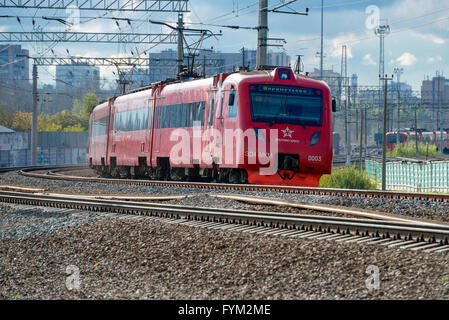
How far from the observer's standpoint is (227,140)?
17.6m

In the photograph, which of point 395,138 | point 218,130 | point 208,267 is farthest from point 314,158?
point 395,138

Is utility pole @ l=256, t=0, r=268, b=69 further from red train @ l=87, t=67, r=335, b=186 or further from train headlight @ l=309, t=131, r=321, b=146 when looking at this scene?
train headlight @ l=309, t=131, r=321, b=146

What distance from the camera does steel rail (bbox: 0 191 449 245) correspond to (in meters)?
8.02

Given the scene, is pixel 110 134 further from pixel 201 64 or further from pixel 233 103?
pixel 233 103

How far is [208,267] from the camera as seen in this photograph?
744 centimetres

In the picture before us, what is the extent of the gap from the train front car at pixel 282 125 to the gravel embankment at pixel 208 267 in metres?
7.54

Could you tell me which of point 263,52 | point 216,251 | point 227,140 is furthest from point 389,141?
point 216,251

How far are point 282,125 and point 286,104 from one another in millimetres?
620

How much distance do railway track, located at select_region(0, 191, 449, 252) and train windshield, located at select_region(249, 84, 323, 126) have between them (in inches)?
209

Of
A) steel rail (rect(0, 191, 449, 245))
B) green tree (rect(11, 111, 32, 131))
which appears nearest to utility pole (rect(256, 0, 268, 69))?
steel rail (rect(0, 191, 449, 245))

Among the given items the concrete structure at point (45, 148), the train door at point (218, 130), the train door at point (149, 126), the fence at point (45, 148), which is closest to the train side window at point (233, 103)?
the train door at point (218, 130)

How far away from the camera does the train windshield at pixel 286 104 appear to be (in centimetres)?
1734

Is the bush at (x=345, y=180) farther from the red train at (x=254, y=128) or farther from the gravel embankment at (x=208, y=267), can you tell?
the gravel embankment at (x=208, y=267)
